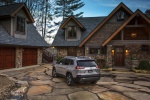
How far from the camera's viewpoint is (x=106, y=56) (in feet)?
73.7

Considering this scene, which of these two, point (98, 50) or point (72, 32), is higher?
point (72, 32)

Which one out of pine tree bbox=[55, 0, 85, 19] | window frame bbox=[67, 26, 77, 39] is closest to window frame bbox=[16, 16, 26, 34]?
window frame bbox=[67, 26, 77, 39]

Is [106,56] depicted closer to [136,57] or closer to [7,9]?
[136,57]

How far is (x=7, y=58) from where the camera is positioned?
18.5m

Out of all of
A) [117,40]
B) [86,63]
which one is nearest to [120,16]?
[117,40]

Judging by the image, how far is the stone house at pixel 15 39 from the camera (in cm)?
1816

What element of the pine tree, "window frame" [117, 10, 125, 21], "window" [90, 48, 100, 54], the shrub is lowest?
the shrub

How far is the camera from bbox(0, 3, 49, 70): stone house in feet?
59.6

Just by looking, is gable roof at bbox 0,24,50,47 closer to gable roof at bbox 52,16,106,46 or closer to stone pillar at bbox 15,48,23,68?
stone pillar at bbox 15,48,23,68

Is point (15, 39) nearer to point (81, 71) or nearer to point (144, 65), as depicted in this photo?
point (81, 71)

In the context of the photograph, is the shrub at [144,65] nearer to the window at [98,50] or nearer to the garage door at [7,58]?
the window at [98,50]

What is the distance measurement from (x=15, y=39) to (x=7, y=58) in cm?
246

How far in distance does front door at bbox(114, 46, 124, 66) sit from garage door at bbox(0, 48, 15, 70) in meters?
12.9

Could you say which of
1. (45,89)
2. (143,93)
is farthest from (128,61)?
(45,89)
